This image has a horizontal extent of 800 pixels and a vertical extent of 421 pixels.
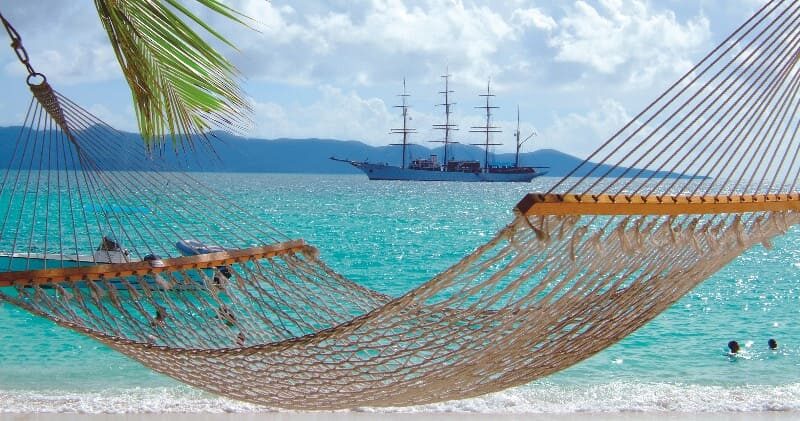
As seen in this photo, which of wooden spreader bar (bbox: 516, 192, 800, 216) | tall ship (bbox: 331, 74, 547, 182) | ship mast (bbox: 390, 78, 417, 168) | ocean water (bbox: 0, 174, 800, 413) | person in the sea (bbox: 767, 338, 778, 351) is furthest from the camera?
ship mast (bbox: 390, 78, 417, 168)

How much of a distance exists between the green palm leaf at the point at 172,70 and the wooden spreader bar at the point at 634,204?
3.37 feet

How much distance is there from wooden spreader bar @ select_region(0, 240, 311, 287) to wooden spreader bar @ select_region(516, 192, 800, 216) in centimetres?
131

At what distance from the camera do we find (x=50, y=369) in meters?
7.76

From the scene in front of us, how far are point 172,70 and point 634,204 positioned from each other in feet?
5.22

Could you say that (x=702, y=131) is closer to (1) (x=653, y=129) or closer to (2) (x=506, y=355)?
(1) (x=653, y=129)

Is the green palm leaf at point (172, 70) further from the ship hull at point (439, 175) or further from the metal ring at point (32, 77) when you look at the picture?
the ship hull at point (439, 175)

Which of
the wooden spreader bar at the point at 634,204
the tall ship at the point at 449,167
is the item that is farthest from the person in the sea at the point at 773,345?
the tall ship at the point at 449,167

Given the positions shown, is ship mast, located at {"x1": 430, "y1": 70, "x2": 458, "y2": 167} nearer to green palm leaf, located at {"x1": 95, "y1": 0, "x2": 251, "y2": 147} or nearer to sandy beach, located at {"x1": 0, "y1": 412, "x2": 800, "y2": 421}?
sandy beach, located at {"x1": 0, "y1": 412, "x2": 800, "y2": 421}

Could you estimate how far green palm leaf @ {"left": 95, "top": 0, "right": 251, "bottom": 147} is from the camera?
8.34ft

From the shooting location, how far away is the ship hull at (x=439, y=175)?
51656 millimetres

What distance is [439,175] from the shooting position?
51.9 meters

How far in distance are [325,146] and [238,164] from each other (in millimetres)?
9894

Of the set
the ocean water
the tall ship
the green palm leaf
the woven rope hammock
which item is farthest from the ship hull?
the woven rope hammock

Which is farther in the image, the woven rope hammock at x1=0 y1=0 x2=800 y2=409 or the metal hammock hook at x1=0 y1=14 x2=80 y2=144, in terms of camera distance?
the metal hammock hook at x1=0 y1=14 x2=80 y2=144
